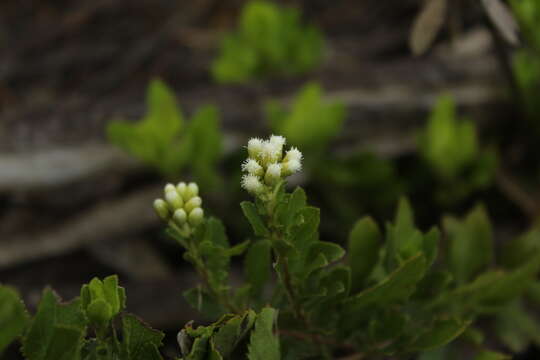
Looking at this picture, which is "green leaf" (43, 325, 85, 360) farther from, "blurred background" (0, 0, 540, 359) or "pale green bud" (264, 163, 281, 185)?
"blurred background" (0, 0, 540, 359)

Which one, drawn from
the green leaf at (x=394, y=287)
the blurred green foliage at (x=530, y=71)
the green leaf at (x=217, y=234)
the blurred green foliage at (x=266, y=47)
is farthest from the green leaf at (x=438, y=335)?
the blurred green foliage at (x=266, y=47)

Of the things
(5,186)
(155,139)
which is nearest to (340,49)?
(155,139)

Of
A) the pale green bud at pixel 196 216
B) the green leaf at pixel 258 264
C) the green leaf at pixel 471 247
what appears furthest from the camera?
the green leaf at pixel 471 247

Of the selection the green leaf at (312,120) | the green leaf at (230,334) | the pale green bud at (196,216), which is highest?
the green leaf at (312,120)

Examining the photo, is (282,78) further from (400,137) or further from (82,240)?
(82,240)

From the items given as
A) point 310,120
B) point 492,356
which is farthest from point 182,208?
point 310,120

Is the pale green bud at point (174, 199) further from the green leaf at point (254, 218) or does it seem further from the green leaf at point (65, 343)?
the green leaf at point (65, 343)

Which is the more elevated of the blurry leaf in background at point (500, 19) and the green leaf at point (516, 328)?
the blurry leaf in background at point (500, 19)
